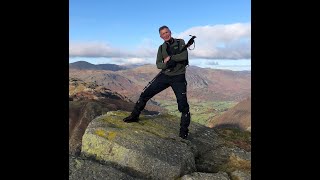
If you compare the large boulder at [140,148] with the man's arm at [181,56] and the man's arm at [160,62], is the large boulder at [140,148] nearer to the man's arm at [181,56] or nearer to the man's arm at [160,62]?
the man's arm at [160,62]

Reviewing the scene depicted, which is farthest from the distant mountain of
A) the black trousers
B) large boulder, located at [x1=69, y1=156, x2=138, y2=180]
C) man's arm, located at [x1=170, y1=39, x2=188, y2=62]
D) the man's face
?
large boulder, located at [x1=69, y1=156, x2=138, y2=180]

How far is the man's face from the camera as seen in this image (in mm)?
14398

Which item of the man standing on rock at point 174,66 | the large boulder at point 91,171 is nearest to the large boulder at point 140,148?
the large boulder at point 91,171

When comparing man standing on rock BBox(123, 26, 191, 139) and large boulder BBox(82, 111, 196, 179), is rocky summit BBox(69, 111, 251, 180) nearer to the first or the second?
large boulder BBox(82, 111, 196, 179)

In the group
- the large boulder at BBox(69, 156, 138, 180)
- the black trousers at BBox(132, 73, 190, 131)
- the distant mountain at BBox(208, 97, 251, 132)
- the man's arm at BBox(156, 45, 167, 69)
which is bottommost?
the distant mountain at BBox(208, 97, 251, 132)

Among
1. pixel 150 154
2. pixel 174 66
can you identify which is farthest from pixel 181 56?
pixel 150 154

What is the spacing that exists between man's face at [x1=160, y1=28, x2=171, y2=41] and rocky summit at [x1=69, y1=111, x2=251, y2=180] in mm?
3969

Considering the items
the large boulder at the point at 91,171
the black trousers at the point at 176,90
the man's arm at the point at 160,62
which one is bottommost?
the large boulder at the point at 91,171

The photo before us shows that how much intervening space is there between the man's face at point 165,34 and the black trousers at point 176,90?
1572 mm

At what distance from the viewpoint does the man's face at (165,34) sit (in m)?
14.4
